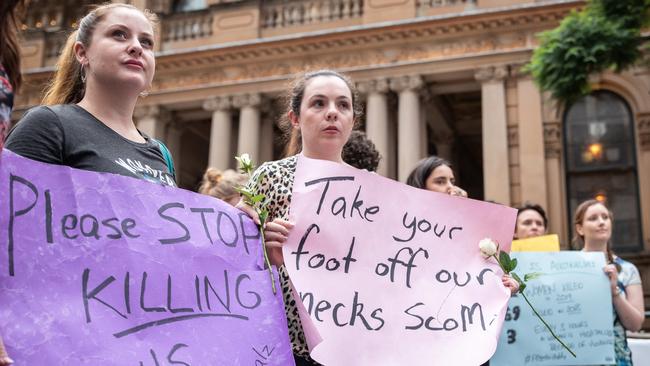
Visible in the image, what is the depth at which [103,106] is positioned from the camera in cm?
246

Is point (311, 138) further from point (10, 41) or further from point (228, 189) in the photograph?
point (228, 189)

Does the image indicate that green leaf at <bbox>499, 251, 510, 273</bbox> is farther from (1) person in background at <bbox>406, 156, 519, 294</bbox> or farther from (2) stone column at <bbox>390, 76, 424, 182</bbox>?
(2) stone column at <bbox>390, 76, 424, 182</bbox>

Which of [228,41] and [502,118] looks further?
[228,41]

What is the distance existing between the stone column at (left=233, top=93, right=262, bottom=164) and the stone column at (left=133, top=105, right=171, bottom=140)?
2.49 meters

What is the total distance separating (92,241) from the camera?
2.01 metres

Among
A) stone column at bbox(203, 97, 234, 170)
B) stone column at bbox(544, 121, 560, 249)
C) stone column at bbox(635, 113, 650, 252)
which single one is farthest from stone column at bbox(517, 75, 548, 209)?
stone column at bbox(203, 97, 234, 170)

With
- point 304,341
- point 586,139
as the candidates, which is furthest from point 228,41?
point 304,341

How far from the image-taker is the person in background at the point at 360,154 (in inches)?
159

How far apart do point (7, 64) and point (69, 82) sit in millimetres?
1123

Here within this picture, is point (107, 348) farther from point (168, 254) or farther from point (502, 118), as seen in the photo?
point (502, 118)

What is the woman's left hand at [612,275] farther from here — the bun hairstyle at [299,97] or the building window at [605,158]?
the building window at [605,158]

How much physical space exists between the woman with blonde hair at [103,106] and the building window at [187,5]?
20.1 m

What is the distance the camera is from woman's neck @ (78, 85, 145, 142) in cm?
246

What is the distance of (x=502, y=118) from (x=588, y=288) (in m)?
11.4
